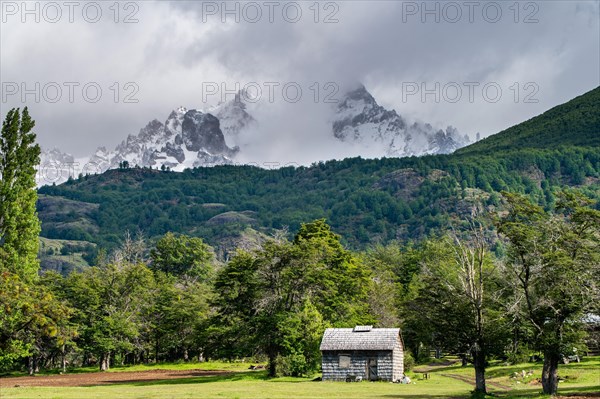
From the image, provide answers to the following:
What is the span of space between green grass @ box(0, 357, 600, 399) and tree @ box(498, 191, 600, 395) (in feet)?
13.2

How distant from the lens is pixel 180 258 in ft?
533

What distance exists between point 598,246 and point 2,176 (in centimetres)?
4834

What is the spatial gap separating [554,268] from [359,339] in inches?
1047

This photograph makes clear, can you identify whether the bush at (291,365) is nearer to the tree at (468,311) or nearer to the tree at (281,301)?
the tree at (281,301)

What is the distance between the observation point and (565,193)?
44.8m

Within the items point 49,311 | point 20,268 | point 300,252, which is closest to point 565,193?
point 300,252

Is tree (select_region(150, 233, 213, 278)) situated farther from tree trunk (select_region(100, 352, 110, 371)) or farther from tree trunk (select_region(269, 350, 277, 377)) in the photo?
tree trunk (select_region(269, 350, 277, 377))

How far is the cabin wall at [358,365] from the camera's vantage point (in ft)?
212

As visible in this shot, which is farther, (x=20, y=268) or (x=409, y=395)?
(x=20, y=268)

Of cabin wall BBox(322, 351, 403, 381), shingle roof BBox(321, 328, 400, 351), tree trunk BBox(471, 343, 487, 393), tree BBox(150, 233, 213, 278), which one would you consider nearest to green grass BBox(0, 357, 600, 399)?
tree trunk BBox(471, 343, 487, 393)

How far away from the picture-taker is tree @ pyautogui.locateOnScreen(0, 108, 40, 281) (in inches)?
2406

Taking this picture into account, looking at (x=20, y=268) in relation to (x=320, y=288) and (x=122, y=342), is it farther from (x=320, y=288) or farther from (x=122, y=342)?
(x=122, y=342)

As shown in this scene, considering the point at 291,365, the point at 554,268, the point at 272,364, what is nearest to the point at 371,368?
the point at 291,365

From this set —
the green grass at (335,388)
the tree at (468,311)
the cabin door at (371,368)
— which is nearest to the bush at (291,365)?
the green grass at (335,388)
